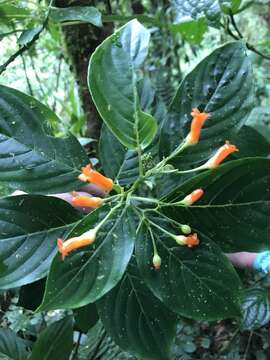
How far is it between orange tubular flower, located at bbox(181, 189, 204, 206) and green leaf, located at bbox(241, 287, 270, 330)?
0.50 m

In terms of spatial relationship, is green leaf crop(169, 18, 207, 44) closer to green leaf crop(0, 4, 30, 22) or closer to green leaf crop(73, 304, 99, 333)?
green leaf crop(0, 4, 30, 22)

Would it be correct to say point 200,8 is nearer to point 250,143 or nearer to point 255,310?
point 250,143

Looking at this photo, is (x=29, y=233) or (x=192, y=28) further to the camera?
(x=192, y=28)

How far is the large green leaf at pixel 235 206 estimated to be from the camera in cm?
64

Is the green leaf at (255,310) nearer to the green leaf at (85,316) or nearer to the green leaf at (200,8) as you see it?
the green leaf at (85,316)

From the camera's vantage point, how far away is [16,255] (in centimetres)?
66

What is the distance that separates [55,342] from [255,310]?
1.51ft

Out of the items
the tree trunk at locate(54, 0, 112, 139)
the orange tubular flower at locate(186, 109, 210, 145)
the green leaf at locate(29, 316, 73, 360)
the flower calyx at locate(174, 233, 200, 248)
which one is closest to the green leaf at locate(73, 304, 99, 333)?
the green leaf at locate(29, 316, 73, 360)

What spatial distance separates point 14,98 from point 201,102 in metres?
0.29

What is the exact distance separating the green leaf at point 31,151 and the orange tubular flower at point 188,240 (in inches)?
7.3

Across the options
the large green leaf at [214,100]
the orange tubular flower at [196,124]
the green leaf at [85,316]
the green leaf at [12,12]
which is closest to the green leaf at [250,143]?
the large green leaf at [214,100]

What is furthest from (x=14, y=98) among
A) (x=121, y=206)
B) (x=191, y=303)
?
(x=191, y=303)

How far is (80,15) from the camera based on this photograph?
87 cm

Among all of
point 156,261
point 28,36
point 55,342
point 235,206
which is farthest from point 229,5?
point 55,342
